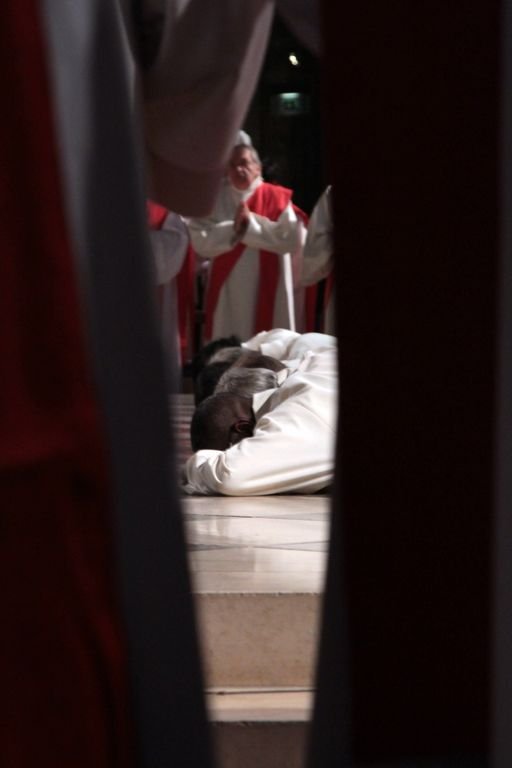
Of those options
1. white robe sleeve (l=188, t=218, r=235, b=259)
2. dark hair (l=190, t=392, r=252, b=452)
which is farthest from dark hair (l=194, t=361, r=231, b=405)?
white robe sleeve (l=188, t=218, r=235, b=259)

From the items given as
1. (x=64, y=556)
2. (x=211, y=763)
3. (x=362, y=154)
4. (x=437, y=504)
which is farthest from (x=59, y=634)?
(x=362, y=154)

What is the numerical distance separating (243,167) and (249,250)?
2.00 ft

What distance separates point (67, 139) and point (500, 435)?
400mm

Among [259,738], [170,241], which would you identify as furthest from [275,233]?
[259,738]

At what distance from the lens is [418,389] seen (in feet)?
3.71

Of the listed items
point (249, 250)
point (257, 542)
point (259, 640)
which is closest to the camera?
point (259, 640)

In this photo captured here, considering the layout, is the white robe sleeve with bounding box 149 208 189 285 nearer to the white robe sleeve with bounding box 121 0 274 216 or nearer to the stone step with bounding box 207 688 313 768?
the stone step with bounding box 207 688 313 768

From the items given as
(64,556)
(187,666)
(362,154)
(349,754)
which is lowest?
(349,754)

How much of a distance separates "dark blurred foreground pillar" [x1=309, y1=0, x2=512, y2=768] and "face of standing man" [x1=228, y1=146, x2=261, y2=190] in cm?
592

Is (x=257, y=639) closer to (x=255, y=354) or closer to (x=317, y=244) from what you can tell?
(x=255, y=354)

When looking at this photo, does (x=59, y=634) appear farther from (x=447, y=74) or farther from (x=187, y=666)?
(x=447, y=74)

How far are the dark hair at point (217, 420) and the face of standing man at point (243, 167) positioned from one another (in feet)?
11.3

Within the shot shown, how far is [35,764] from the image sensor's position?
1.05 meters

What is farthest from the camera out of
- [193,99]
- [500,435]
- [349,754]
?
[193,99]
